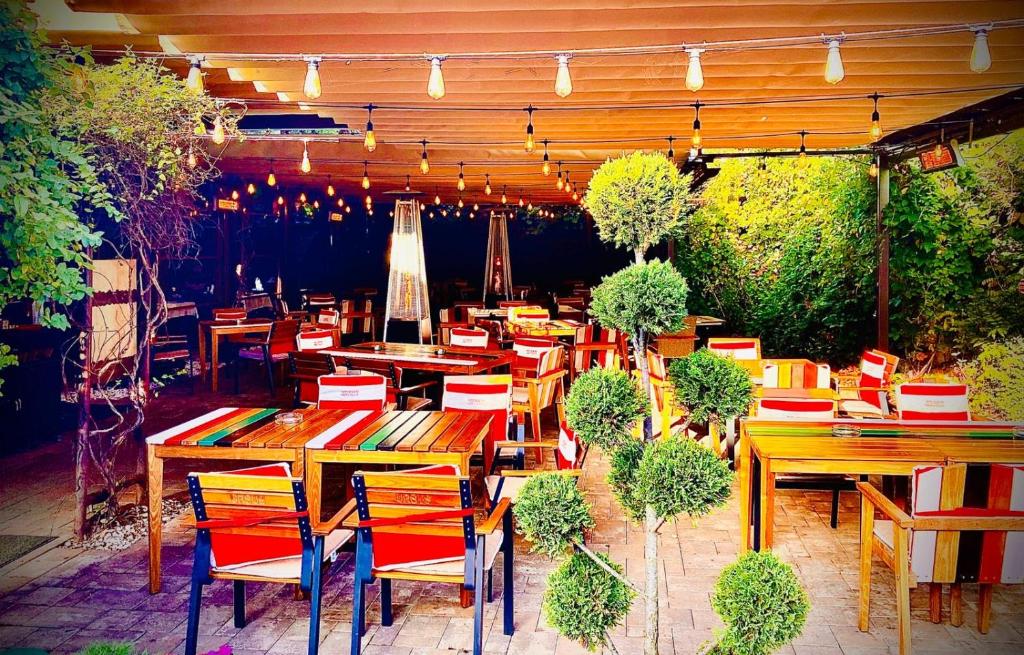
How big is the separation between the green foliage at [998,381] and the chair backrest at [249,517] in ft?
21.3

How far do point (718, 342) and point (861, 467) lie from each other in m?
2.95

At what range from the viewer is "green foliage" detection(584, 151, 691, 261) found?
2367mm

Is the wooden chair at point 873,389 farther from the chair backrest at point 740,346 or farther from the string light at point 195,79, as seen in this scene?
the string light at point 195,79

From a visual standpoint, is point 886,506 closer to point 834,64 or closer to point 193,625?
point 834,64

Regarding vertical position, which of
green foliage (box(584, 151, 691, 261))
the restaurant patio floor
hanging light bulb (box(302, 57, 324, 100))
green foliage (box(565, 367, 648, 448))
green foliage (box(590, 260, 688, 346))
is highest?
hanging light bulb (box(302, 57, 324, 100))

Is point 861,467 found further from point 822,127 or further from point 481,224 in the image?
point 481,224

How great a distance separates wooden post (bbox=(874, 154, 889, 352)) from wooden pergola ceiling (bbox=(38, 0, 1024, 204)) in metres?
0.41

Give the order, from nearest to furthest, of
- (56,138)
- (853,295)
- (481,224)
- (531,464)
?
(56,138) < (531,464) < (853,295) < (481,224)

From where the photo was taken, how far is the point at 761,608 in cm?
228

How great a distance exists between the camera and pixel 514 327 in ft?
30.8

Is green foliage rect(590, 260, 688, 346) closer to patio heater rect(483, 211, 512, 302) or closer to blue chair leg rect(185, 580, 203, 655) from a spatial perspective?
blue chair leg rect(185, 580, 203, 655)

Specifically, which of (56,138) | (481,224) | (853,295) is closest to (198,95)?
(56,138)

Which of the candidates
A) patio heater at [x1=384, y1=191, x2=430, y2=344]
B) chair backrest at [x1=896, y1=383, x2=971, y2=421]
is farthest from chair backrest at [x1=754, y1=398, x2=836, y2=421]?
patio heater at [x1=384, y1=191, x2=430, y2=344]

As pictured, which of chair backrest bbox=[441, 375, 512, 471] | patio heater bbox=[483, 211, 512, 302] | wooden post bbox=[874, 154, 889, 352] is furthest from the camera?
patio heater bbox=[483, 211, 512, 302]
